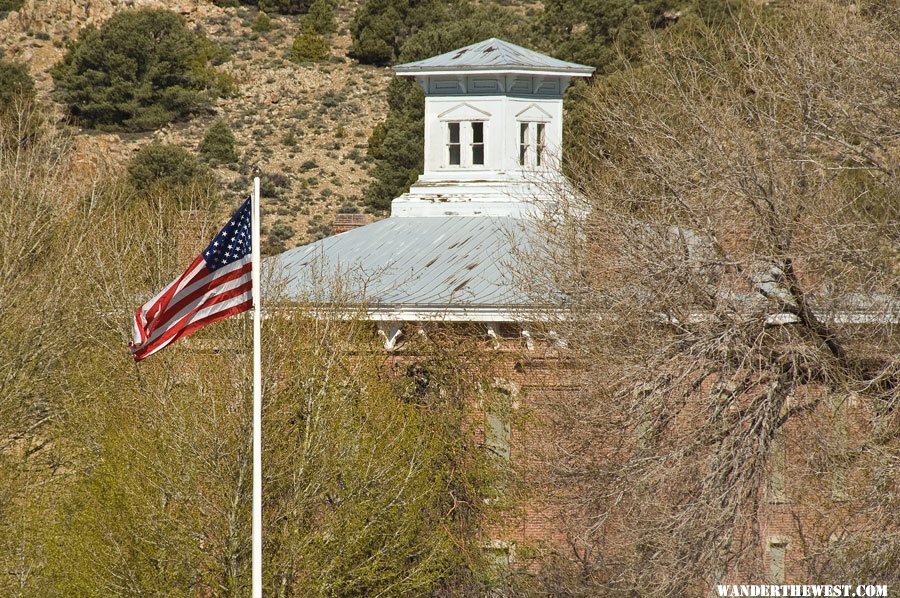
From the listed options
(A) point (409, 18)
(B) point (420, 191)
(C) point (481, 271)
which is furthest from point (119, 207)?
(A) point (409, 18)

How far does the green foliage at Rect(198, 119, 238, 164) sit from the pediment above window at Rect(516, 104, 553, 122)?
1793 inches

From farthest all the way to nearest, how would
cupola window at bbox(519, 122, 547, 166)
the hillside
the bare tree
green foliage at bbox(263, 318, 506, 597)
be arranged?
the hillside → cupola window at bbox(519, 122, 547, 166) → green foliage at bbox(263, 318, 506, 597) → the bare tree

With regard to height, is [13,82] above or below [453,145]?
below

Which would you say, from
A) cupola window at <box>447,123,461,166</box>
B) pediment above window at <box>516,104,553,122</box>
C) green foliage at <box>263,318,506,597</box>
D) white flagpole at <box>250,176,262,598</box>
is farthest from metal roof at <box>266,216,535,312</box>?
white flagpole at <box>250,176,262,598</box>

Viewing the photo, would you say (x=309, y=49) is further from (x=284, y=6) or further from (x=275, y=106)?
(x=284, y=6)

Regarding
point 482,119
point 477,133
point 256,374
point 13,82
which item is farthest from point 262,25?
point 256,374

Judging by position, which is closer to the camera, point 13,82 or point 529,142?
point 529,142

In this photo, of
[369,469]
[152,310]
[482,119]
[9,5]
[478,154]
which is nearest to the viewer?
[152,310]

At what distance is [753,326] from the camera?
1878 centimetres

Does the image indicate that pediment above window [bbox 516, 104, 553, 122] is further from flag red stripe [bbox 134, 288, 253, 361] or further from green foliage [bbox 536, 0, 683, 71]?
green foliage [bbox 536, 0, 683, 71]

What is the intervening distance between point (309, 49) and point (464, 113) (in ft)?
201

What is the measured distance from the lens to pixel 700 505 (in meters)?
18.8

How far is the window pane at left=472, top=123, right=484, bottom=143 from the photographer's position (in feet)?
108

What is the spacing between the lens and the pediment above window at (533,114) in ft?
107
